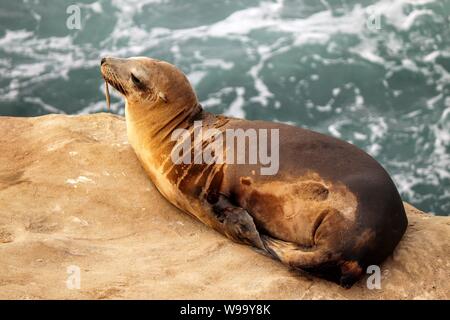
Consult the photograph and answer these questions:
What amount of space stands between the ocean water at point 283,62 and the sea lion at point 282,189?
3.80 metres

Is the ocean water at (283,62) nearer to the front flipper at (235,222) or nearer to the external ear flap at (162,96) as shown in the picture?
the external ear flap at (162,96)

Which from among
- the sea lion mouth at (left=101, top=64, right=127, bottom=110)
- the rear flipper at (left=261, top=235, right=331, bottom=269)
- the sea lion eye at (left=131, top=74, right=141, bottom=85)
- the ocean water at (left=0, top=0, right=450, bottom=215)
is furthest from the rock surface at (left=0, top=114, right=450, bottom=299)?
the ocean water at (left=0, top=0, right=450, bottom=215)

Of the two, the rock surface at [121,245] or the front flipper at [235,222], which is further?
the front flipper at [235,222]

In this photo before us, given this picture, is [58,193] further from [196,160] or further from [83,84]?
[83,84]

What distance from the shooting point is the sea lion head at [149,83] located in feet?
17.3

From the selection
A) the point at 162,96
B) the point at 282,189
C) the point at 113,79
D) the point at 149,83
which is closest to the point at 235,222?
the point at 282,189

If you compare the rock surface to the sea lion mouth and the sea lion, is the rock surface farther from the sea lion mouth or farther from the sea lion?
the sea lion mouth

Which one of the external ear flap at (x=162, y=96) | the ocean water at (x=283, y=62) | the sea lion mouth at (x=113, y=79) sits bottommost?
the ocean water at (x=283, y=62)

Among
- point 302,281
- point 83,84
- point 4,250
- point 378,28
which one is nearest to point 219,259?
point 302,281

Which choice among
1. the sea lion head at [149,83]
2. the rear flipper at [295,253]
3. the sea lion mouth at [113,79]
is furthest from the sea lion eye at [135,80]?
the rear flipper at [295,253]

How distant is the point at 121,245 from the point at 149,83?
4.53 ft

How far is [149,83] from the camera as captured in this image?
5.29 meters

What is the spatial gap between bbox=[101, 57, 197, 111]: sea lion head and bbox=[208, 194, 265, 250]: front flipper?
1019 millimetres

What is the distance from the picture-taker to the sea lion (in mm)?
4059
